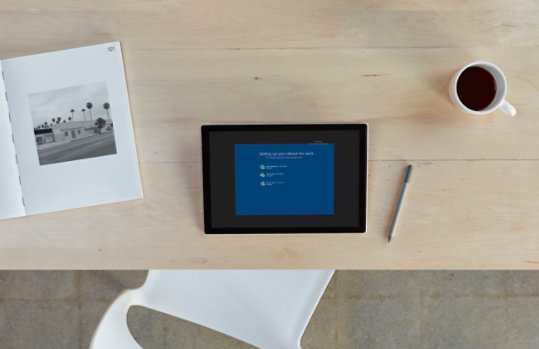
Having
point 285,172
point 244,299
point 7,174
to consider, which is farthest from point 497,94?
point 7,174

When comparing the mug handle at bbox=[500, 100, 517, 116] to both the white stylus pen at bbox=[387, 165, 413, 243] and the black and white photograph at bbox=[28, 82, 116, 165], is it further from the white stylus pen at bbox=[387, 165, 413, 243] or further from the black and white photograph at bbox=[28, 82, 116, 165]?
the black and white photograph at bbox=[28, 82, 116, 165]

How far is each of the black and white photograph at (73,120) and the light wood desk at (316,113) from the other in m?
0.06

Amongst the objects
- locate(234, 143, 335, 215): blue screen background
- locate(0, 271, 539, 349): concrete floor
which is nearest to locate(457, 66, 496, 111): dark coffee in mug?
locate(234, 143, 335, 215): blue screen background

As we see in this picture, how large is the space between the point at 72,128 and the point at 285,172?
0.43m

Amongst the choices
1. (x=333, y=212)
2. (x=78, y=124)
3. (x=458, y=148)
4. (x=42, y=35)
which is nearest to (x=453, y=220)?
(x=458, y=148)

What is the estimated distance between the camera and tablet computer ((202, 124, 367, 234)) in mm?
865

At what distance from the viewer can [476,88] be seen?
2.83 ft

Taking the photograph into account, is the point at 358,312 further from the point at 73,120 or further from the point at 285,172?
the point at 73,120

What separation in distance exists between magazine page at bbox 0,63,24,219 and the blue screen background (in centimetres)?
45

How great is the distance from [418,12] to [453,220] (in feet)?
1.39

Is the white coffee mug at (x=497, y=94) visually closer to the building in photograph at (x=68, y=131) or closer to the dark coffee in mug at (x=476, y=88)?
the dark coffee in mug at (x=476, y=88)

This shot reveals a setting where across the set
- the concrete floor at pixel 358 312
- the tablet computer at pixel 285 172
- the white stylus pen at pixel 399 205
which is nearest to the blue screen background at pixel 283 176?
the tablet computer at pixel 285 172

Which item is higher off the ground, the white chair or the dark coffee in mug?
the dark coffee in mug

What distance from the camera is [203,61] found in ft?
2.92
